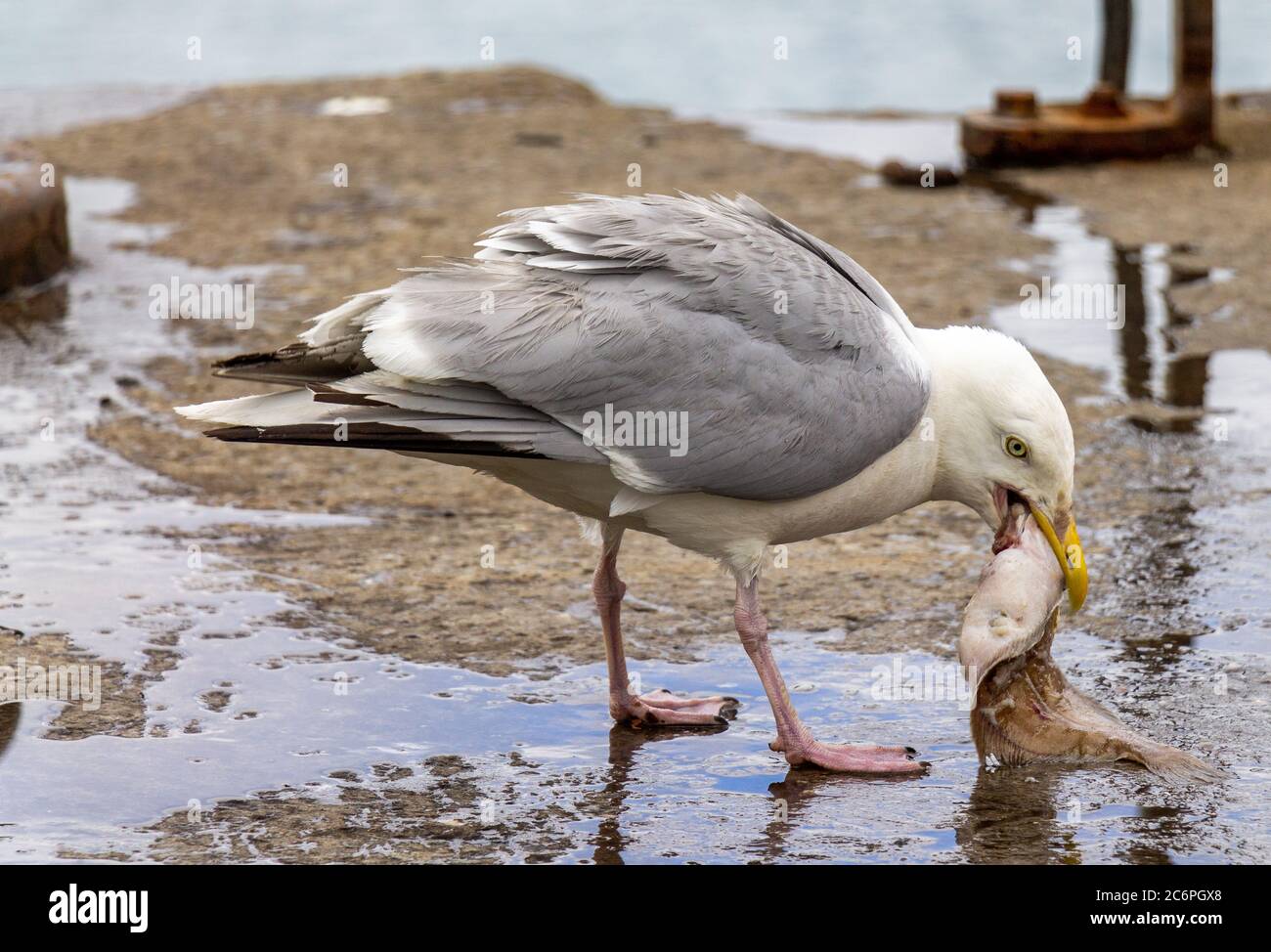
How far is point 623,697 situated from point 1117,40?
36.3ft

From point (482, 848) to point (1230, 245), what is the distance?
25.6 ft

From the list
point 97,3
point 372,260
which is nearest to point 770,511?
point 372,260

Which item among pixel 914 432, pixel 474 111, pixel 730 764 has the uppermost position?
pixel 474 111

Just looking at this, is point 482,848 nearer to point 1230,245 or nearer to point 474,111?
point 1230,245

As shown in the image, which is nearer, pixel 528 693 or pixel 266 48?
pixel 528 693

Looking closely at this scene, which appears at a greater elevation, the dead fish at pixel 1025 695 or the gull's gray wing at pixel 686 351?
the gull's gray wing at pixel 686 351

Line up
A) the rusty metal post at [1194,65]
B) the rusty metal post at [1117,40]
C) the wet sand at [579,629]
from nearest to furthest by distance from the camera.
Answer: the wet sand at [579,629] < the rusty metal post at [1194,65] < the rusty metal post at [1117,40]

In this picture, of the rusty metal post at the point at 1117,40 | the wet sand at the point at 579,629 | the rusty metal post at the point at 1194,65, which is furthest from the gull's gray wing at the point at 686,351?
the rusty metal post at the point at 1117,40

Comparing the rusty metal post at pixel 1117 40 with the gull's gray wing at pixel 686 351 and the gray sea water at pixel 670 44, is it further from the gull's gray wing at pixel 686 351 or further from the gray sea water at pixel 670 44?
the gray sea water at pixel 670 44

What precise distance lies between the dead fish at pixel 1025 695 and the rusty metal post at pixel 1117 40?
10.6m

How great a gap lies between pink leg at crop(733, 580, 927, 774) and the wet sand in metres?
0.09

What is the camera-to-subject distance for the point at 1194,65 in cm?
1252

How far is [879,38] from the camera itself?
4681 cm

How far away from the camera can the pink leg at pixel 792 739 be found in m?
4.69
